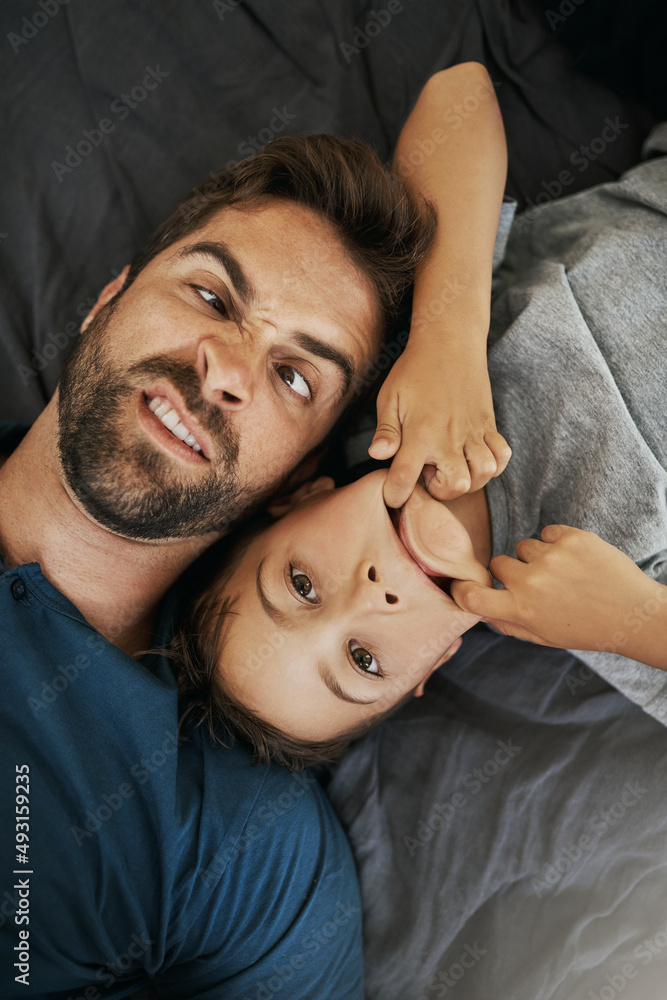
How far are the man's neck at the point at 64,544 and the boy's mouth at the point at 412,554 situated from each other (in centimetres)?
56

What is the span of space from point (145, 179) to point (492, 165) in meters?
1.07

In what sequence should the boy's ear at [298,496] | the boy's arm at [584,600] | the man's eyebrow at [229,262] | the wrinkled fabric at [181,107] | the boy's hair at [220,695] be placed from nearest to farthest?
the boy's arm at [584,600]
the man's eyebrow at [229,262]
the boy's hair at [220,695]
the boy's ear at [298,496]
the wrinkled fabric at [181,107]

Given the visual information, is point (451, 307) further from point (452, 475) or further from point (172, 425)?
point (172, 425)

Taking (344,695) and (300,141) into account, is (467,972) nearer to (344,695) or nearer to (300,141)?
(344,695)

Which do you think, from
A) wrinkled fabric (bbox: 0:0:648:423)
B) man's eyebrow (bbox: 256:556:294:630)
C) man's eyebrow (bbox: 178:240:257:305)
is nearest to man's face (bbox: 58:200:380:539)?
man's eyebrow (bbox: 178:240:257:305)

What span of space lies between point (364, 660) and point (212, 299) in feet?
3.01

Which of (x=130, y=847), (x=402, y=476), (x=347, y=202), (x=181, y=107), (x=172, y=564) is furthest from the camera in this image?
(x=181, y=107)

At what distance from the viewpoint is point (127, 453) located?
146 centimetres

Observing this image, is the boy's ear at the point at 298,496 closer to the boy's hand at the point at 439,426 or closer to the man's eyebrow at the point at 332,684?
the boy's hand at the point at 439,426

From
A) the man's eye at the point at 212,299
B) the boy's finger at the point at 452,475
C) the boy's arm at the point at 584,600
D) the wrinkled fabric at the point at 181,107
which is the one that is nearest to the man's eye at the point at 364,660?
the boy's arm at the point at 584,600

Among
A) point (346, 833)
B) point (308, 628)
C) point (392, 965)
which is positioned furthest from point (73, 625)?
point (392, 965)

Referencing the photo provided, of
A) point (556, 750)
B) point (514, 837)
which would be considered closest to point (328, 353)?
point (556, 750)

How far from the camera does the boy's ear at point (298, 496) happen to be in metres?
1.75

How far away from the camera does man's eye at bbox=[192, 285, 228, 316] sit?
1531mm
